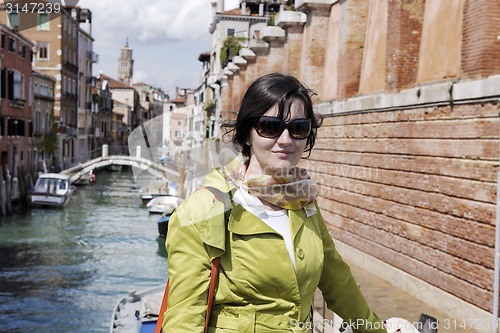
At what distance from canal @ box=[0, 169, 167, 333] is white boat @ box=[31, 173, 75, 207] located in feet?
1.73

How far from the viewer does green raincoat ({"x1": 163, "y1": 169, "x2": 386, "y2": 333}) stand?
1599mm

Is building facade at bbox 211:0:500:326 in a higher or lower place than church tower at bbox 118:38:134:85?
lower

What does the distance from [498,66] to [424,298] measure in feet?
9.66

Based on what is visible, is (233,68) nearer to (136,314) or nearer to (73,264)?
(73,264)

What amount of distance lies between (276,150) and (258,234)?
0.25 metres

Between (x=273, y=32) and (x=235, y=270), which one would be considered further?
(x=273, y=32)

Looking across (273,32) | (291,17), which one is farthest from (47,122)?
(291,17)

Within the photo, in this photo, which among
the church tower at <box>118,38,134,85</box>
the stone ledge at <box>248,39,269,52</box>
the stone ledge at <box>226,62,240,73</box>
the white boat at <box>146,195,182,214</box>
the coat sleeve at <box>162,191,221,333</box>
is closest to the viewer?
the coat sleeve at <box>162,191,221,333</box>

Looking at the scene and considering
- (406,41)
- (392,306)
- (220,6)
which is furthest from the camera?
(220,6)

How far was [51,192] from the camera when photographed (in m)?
29.3

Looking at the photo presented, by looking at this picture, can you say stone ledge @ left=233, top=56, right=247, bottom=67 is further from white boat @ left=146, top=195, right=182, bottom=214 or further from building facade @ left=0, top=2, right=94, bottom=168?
building facade @ left=0, top=2, right=94, bottom=168

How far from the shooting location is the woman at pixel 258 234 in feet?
5.26

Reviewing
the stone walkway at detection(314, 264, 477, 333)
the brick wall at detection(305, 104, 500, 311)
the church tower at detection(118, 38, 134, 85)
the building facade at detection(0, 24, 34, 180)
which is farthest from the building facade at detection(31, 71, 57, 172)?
the church tower at detection(118, 38, 134, 85)

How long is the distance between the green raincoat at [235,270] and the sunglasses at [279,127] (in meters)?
0.17
